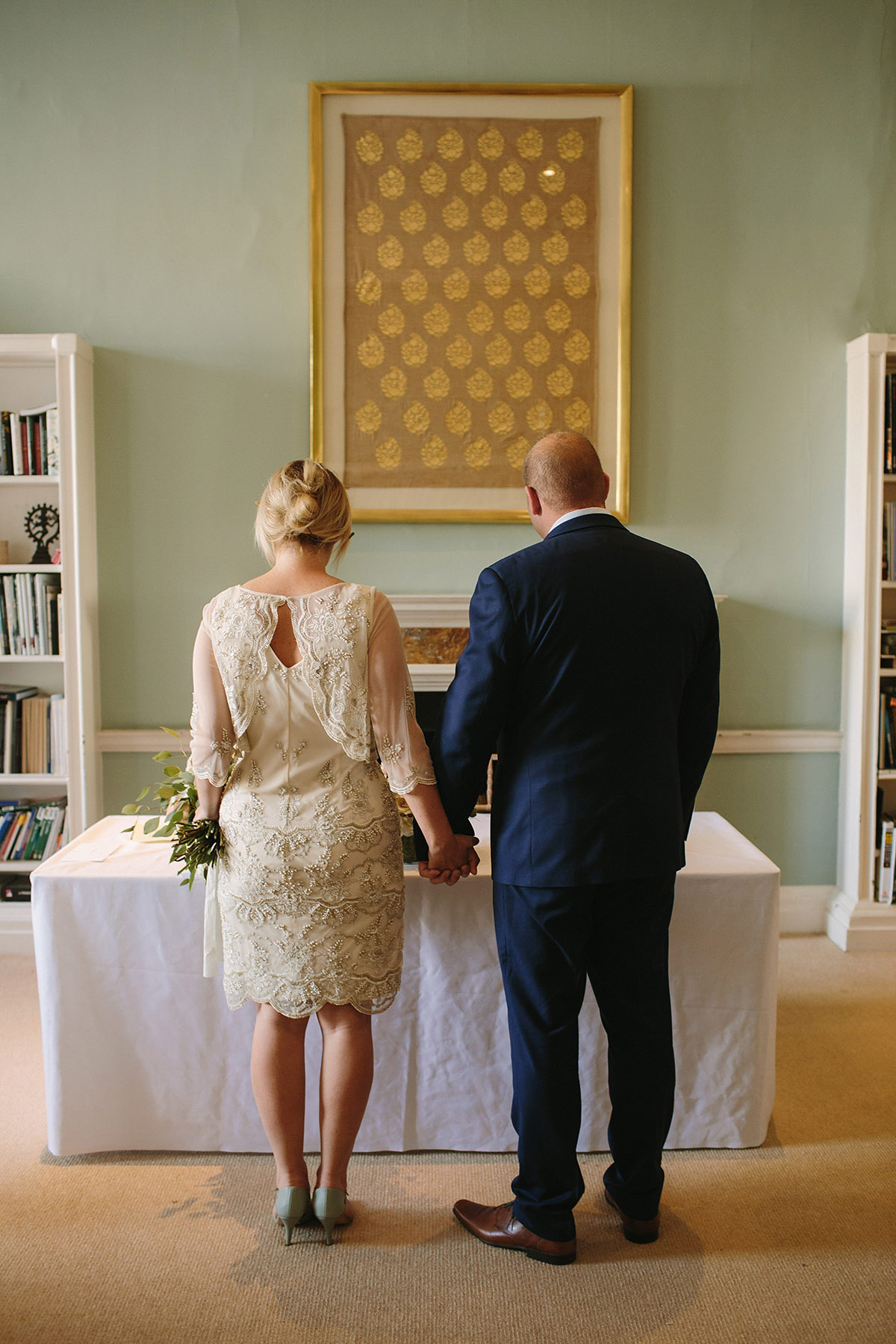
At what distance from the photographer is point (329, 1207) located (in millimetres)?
1987

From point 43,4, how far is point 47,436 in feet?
5.69

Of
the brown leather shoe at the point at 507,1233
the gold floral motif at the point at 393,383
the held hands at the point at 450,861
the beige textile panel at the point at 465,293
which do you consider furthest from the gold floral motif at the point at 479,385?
the brown leather shoe at the point at 507,1233

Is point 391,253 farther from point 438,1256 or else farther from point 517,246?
point 438,1256

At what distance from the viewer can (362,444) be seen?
3822mm

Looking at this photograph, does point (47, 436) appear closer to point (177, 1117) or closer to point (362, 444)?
point (362, 444)

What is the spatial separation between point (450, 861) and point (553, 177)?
9.97ft

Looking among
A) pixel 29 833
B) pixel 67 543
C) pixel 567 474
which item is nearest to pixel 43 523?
pixel 67 543

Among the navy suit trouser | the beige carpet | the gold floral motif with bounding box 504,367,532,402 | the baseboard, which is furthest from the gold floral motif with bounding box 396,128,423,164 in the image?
the beige carpet

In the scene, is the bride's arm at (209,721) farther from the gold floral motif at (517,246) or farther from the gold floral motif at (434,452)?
the gold floral motif at (517,246)

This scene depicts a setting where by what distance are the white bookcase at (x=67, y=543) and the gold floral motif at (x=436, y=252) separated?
4.72 feet

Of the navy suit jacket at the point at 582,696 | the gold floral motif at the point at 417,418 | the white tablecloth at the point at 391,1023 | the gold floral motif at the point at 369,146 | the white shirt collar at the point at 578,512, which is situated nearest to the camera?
the navy suit jacket at the point at 582,696

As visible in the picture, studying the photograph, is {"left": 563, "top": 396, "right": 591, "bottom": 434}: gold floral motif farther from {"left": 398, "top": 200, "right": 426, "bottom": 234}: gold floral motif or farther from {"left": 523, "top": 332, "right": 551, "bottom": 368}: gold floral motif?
{"left": 398, "top": 200, "right": 426, "bottom": 234}: gold floral motif

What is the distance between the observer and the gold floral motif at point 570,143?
3740 mm

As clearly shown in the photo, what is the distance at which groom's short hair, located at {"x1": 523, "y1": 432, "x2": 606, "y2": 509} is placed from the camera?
1865mm
